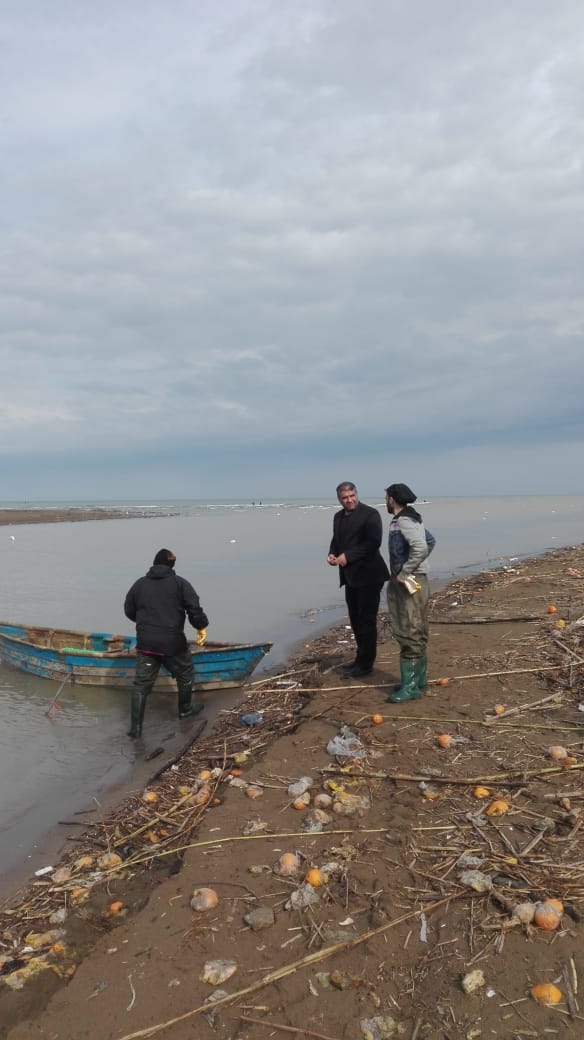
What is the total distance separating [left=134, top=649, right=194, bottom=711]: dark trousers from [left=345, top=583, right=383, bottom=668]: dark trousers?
2586 millimetres

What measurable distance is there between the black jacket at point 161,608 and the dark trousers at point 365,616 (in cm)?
219

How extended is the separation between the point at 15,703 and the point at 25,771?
3.41m

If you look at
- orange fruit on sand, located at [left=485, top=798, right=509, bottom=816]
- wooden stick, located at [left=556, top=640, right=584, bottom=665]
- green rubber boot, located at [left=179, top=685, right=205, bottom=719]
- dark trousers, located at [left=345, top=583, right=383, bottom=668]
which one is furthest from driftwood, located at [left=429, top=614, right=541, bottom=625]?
orange fruit on sand, located at [left=485, top=798, right=509, bottom=816]

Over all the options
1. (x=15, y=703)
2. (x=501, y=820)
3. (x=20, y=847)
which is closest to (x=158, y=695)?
(x=15, y=703)

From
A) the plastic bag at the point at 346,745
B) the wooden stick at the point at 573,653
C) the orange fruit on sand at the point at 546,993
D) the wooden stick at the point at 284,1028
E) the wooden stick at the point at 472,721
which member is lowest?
the wooden stick at the point at 284,1028

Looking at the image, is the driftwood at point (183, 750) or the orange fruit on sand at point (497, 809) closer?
the orange fruit on sand at point (497, 809)

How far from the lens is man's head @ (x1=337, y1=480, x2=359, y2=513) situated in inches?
320

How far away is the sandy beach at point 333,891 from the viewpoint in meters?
3.20

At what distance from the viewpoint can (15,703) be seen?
1105cm

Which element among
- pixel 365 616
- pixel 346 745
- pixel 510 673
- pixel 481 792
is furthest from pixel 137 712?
pixel 481 792

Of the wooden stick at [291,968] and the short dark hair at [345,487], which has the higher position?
the short dark hair at [345,487]

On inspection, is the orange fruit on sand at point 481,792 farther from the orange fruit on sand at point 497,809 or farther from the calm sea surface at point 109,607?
the calm sea surface at point 109,607

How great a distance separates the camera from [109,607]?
19.4m

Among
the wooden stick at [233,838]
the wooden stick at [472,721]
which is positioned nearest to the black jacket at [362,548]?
the wooden stick at [472,721]
